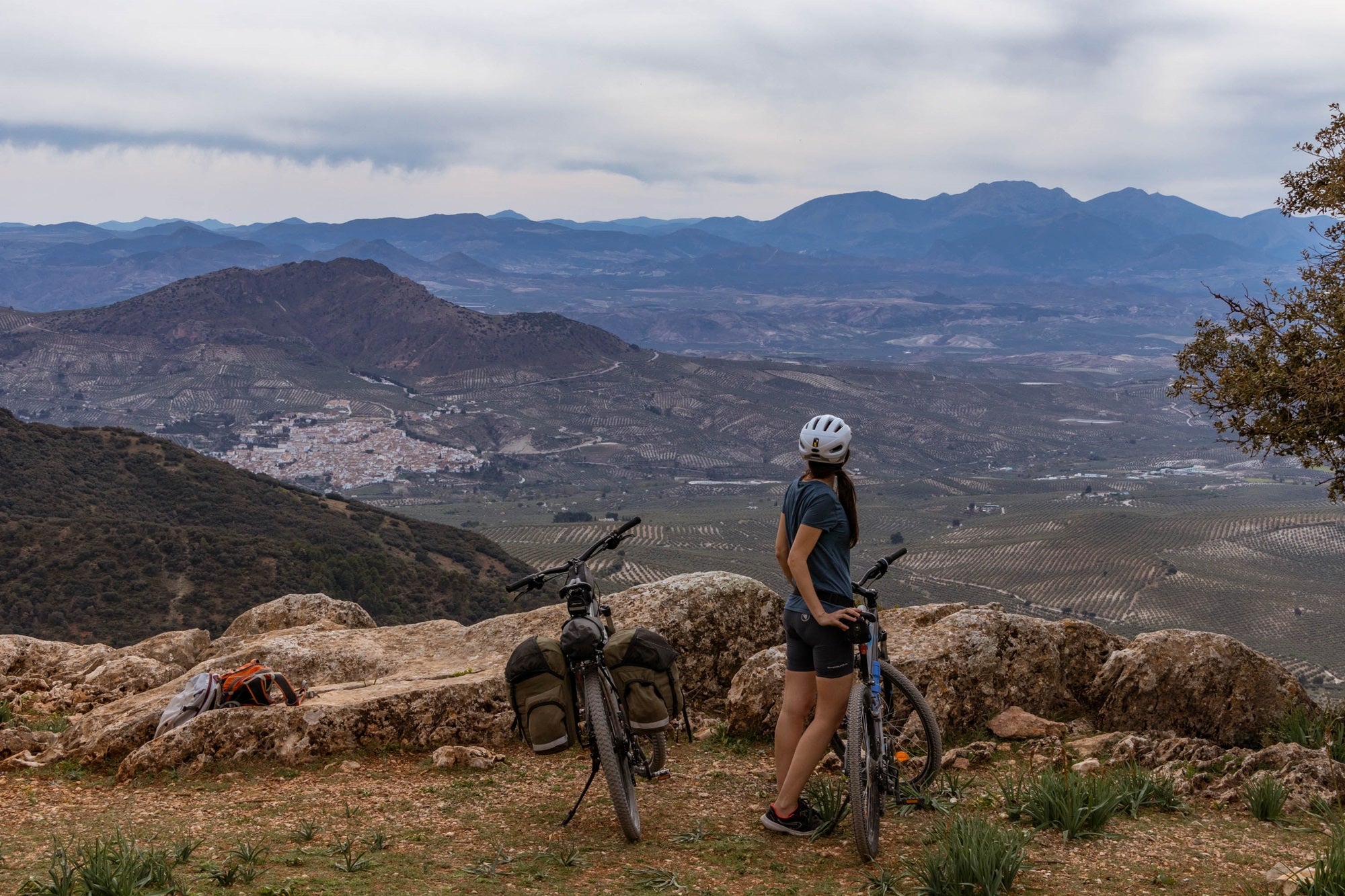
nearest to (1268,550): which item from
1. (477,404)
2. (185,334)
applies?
(477,404)

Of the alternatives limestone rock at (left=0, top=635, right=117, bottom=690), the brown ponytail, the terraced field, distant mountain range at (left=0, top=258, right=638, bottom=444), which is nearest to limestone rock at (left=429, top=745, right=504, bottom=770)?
the brown ponytail

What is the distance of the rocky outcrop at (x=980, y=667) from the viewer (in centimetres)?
813

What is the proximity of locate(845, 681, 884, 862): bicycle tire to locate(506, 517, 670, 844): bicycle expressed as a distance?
1.32m

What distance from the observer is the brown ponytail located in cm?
565

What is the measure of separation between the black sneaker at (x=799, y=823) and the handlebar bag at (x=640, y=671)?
94 centimetres

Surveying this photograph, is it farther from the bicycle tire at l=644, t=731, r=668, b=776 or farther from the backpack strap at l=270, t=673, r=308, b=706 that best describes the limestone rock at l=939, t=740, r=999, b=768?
the backpack strap at l=270, t=673, r=308, b=706

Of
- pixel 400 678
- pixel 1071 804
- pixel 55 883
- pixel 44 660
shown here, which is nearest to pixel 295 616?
pixel 44 660

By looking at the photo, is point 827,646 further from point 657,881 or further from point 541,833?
point 541,833

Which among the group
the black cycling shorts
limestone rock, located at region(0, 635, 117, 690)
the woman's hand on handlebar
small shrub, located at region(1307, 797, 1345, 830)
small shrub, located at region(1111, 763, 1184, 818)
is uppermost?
the woman's hand on handlebar

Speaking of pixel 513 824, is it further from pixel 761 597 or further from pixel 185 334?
pixel 185 334

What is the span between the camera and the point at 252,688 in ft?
27.1

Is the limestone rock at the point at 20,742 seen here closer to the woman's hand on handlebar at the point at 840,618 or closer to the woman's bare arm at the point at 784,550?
the woman's bare arm at the point at 784,550

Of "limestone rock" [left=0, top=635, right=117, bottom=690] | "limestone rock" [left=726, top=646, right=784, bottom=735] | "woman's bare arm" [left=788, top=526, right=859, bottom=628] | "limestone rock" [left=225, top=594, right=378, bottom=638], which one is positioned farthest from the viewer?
"limestone rock" [left=225, top=594, right=378, bottom=638]

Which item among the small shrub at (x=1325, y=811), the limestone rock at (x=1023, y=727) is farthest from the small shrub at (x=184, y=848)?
the small shrub at (x=1325, y=811)
